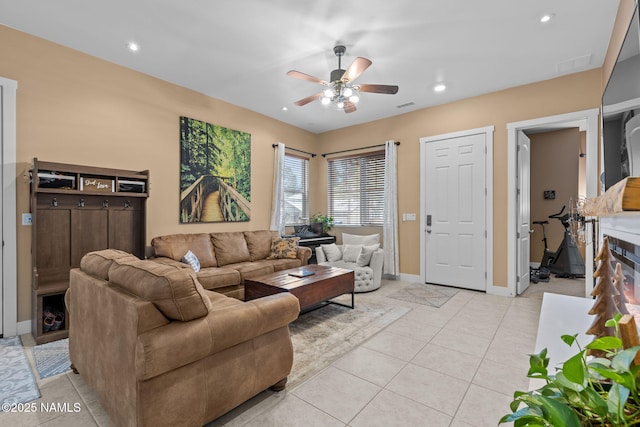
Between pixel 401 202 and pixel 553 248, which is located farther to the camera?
pixel 553 248

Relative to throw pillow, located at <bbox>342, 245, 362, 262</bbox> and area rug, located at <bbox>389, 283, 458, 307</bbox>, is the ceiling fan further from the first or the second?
area rug, located at <bbox>389, 283, 458, 307</bbox>

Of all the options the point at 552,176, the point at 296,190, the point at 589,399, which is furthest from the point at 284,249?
the point at 552,176

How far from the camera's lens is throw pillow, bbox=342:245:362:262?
4.95 meters

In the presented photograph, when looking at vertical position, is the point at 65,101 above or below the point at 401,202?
above

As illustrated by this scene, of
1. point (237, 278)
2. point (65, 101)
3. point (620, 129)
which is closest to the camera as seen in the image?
point (620, 129)

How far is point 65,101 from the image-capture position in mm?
3293

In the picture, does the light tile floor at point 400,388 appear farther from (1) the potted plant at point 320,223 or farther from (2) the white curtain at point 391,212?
(1) the potted plant at point 320,223

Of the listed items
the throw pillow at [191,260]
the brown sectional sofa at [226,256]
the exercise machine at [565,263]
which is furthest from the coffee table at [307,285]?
the exercise machine at [565,263]

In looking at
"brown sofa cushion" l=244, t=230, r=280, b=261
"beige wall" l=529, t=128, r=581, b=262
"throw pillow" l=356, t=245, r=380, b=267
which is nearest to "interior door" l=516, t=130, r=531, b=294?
"beige wall" l=529, t=128, r=581, b=262

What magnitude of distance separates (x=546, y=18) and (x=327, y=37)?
2.07m

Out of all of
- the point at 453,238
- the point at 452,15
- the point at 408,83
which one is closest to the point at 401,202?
the point at 453,238

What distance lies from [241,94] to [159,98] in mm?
1137

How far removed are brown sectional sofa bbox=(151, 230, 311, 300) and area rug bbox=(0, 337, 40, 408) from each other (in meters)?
1.39

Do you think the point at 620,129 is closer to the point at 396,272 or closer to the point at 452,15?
the point at 452,15
